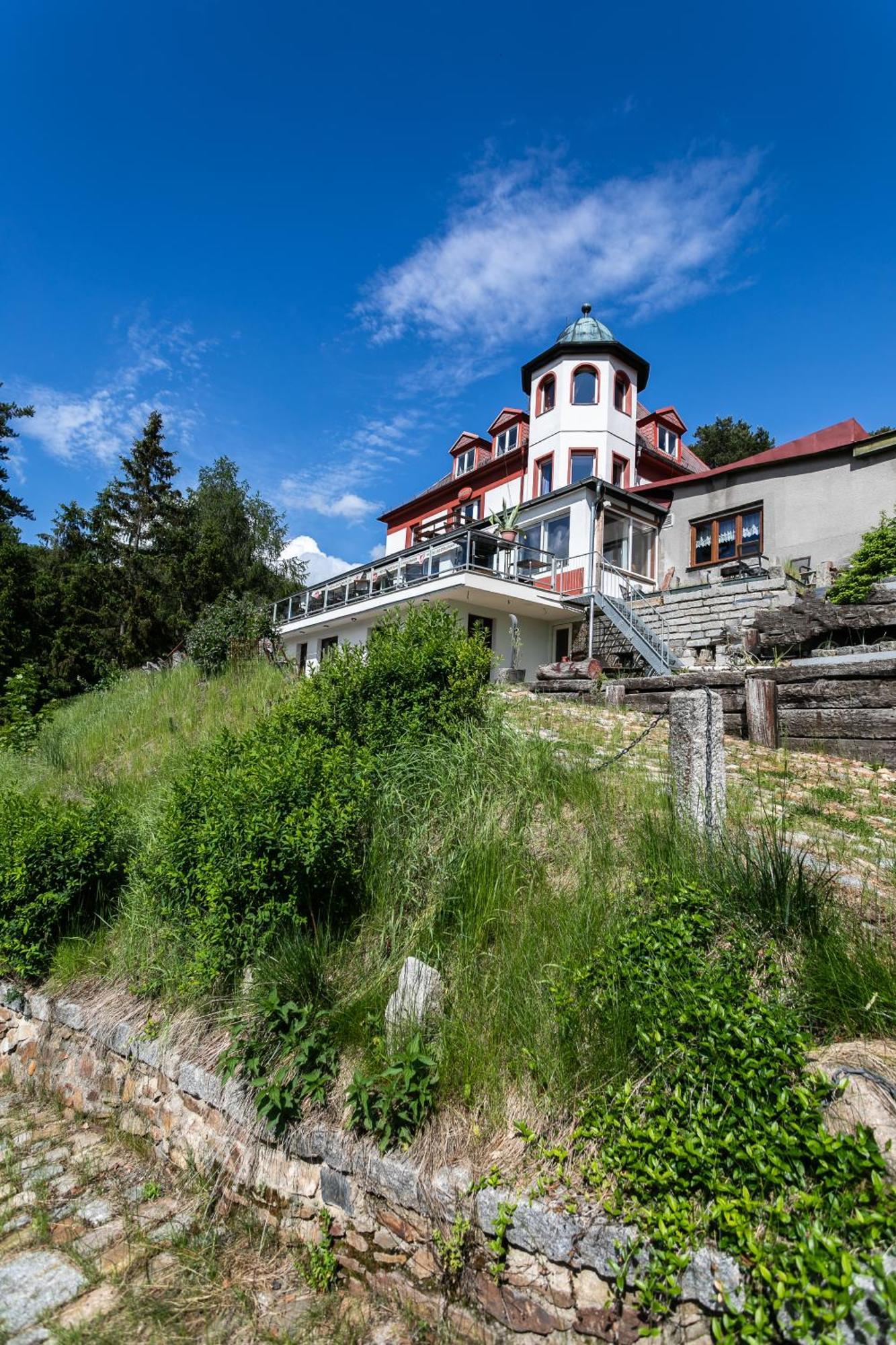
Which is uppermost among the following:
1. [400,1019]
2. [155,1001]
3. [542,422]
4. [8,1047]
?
[542,422]

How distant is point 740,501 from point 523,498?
7.79 m

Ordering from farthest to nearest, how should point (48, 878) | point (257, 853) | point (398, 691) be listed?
point (398, 691) → point (48, 878) → point (257, 853)

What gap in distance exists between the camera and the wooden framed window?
19.7m

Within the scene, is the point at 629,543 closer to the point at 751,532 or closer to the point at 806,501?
the point at 751,532

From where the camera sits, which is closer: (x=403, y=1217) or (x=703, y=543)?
(x=403, y=1217)

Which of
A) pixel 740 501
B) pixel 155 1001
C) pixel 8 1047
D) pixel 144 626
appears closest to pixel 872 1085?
pixel 155 1001

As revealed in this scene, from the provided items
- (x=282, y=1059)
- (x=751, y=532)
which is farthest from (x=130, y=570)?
(x=282, y=1059)

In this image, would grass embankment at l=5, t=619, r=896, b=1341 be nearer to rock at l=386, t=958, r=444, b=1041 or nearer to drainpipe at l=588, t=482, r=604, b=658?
rock at l=386, t=958, r=444, b=1041

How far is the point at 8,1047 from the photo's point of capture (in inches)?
191

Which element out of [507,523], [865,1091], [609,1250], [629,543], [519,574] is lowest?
[609,1250]

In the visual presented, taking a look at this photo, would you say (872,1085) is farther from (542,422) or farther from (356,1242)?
(542,422)

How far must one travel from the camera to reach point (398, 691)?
520 cm

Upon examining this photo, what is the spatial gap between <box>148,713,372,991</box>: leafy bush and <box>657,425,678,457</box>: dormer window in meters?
26.9

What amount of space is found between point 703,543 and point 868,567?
6.94 meters
